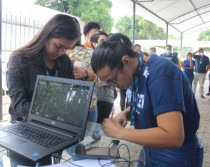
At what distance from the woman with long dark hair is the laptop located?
9cm

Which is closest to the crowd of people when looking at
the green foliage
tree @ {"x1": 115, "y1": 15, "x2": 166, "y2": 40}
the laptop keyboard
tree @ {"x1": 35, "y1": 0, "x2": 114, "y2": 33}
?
the laptop keyboard

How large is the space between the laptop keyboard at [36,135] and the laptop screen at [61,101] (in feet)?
0.29

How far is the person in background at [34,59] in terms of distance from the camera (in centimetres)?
133

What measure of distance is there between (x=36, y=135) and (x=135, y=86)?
553 millimetres

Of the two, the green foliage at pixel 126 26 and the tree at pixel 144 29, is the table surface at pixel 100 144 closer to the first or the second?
the tree at pixel 144 29

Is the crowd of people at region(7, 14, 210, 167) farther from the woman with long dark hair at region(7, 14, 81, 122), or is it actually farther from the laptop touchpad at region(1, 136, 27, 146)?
the laptop touchpad at region(1, 136, 27, 146)

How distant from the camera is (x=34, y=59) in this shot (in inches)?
56.1

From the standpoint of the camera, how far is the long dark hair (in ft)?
4.63

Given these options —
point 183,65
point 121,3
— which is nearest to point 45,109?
point 121,3

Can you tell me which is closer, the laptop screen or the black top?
the laptop screen

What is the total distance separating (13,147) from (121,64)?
0.61 metres

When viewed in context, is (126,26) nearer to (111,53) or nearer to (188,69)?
(188,69)

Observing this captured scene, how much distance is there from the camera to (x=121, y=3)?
20.2 ft

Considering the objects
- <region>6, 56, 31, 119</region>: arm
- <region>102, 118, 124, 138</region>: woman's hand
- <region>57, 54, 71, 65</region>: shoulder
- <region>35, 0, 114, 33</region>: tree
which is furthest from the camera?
<region>35, 0, 114, 33</region>: tree
